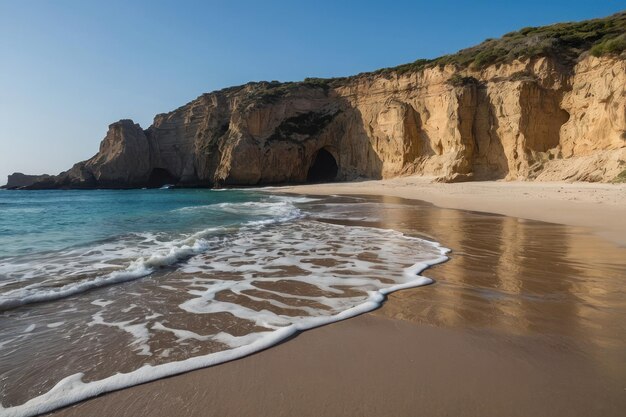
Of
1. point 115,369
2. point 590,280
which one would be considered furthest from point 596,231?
point 115,369

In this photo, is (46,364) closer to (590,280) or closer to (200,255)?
(200,255)

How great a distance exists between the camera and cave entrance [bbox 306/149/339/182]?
50.0 meters

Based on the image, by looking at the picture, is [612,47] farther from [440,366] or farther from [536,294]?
[440,366]

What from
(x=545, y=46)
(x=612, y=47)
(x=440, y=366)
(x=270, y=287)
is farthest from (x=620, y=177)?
(x=440, y=366)

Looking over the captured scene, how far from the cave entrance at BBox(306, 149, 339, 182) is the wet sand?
46150 mm

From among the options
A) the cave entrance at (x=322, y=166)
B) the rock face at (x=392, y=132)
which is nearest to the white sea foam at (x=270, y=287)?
the rock face at (x=392, y=132)

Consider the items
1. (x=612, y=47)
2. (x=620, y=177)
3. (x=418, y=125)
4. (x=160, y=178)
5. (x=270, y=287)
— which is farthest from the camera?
(x=160, y=178)

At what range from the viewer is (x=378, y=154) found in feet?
131

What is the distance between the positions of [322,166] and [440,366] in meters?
49.4

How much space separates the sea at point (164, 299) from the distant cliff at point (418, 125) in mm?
19133

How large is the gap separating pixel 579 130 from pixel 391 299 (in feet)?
85.0

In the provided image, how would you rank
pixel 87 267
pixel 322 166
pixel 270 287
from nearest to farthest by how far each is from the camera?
pixel 270 287 < pixel 87 267 < pixel 322 166

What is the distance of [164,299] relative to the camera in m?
4.22

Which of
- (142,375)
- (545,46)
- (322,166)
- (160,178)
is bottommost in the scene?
(142,375)
